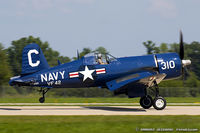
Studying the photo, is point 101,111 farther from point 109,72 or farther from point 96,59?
point 96,59

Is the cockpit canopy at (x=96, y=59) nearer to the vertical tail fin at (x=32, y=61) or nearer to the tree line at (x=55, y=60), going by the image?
the vertical tail fin at (x=32, y=61)

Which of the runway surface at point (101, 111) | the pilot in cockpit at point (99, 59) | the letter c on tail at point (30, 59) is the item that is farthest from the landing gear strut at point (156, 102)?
the letter c on tail at point (30, 59)

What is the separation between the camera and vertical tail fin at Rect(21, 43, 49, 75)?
16.7m

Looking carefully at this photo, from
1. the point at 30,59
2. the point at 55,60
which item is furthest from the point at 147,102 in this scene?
the point at 55,60

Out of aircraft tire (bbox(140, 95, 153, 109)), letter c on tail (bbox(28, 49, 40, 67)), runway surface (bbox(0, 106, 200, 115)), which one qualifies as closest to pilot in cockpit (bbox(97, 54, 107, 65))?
runway surface (bbox(0, 106, 200, 115))

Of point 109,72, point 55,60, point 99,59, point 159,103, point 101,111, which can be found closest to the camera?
point 101,111

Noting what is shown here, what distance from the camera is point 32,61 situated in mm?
16922

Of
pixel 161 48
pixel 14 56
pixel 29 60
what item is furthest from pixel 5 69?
pixel 161 48

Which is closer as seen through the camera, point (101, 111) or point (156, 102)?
point (101, 111)

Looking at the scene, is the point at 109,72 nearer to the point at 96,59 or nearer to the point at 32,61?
the point at 96,59

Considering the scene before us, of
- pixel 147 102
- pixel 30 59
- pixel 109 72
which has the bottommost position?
pixel 147 102

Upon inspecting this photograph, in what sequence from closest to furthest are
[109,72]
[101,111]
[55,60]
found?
1. [101,111]
2. [109,72]
3. [55,60]

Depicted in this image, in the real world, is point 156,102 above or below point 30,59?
below

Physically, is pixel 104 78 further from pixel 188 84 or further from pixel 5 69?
pixel 188 84
